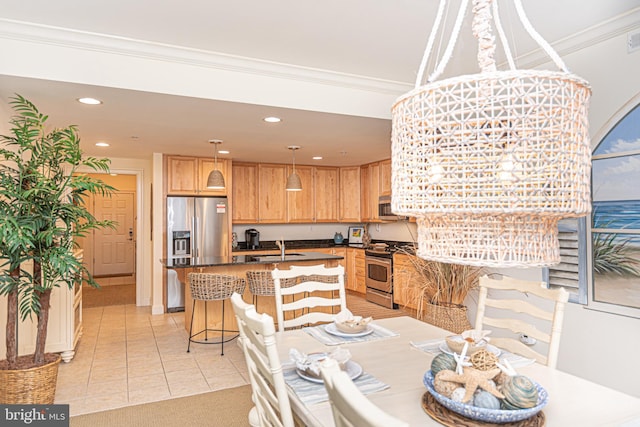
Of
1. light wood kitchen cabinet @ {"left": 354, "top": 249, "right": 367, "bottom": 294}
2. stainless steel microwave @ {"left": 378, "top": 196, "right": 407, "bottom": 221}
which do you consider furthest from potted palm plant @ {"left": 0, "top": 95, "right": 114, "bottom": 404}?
light wood kitchen cabinet @ {"left": 354, "top": 249, "right": 367, "bottom": 294}

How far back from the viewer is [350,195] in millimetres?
7285

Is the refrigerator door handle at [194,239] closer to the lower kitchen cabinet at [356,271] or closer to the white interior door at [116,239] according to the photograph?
the lower kitchen cabinet at [356,271]

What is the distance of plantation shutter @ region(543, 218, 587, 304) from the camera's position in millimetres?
2895

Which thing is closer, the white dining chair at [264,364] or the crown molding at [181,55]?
the white dining chair at [264,364]

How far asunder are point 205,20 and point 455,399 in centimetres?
243

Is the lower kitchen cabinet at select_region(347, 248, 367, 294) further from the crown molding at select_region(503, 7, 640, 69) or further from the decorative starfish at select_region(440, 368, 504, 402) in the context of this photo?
the decorative starfish at select_region(440, 368, 504, 402)

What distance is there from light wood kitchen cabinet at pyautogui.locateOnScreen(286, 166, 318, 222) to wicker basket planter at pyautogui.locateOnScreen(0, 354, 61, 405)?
15.0ft

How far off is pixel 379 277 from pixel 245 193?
249 cm

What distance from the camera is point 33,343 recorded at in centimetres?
355

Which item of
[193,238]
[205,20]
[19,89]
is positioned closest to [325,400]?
[205,20]

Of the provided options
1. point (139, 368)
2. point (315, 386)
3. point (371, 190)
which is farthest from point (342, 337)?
point (371, 190)

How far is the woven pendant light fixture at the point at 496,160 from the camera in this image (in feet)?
3.21

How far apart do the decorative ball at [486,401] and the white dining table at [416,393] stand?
0.15 meters

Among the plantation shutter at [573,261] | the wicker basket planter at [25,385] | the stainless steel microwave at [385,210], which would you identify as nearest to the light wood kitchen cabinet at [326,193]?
the stainless steel microwave at [385,210]
